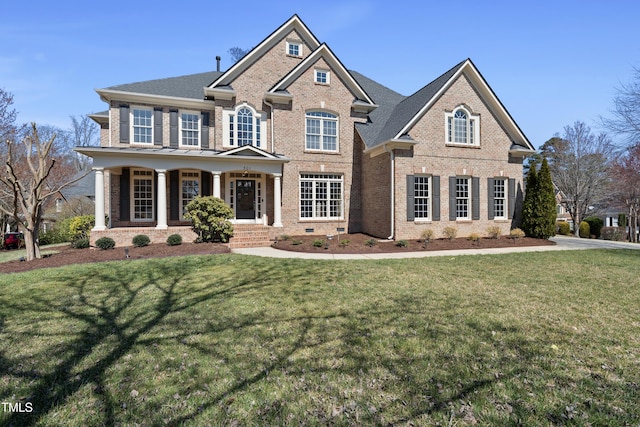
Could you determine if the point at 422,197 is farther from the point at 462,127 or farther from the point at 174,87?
the point at 174,87

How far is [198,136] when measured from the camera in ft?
52.1

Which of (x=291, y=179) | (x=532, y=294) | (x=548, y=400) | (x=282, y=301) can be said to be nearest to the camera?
(x=548, y=400)

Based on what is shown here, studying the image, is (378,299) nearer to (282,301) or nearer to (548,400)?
(282,301)

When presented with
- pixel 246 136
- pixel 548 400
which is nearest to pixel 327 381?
pixel 548 400

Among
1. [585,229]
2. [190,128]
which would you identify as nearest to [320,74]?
[190,128]

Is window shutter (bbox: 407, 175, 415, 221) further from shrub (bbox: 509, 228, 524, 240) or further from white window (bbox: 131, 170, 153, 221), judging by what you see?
white window (bbox: 131, 170, 153, 221)

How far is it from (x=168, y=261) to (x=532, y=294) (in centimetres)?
921

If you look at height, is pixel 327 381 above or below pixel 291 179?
below

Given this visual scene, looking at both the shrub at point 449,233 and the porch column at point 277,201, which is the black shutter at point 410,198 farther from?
the porch column at point 277,201

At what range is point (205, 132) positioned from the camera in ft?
52.0

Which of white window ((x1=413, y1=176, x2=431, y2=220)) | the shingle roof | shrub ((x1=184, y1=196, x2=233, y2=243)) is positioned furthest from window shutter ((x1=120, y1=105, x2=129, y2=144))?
white window ((x1=413, y1=176, x2=431, y2=220))

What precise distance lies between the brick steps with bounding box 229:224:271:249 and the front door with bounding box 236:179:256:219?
1874 millimetres

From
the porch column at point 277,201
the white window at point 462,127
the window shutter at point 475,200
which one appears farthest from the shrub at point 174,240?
the window shutter at point 475,200

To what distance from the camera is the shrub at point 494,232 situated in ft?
49.1
